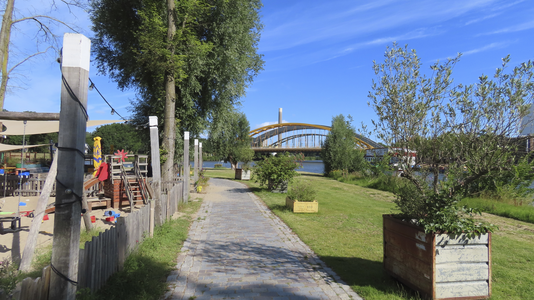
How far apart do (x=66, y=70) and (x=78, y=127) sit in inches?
21.7

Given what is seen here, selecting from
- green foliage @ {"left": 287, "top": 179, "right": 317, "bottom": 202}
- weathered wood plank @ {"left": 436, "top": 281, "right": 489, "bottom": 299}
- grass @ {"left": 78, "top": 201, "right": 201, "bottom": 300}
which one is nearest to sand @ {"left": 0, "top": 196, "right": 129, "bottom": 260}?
grass @ {"left": 78, "top": 201, "right": 201, "bottom": 300}

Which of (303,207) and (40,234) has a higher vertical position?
(303,207)

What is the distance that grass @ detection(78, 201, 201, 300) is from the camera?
13.6 ft

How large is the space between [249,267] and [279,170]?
1170cm

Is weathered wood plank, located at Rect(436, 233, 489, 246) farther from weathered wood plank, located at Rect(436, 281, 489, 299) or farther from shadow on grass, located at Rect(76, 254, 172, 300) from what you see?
shadow on grass, located at Rect(76, 254, 172, 300)

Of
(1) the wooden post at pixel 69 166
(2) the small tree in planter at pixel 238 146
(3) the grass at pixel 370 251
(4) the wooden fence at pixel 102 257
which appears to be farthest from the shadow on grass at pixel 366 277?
(2) the small tree in planter at pixel 238 146

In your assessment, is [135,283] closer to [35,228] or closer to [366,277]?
[35,228]

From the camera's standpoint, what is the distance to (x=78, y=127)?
9.79ft

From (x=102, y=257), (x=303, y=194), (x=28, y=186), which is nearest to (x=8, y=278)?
(x=102, y=257)

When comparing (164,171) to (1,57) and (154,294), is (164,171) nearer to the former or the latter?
(1,57)

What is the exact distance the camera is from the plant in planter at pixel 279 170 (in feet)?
56.6

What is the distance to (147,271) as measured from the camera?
505 centimetres

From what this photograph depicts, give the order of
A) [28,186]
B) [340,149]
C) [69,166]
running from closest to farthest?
[69,166] → [28,186] → [340,149]

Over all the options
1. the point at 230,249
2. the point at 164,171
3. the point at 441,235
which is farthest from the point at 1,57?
the point at 441,235
